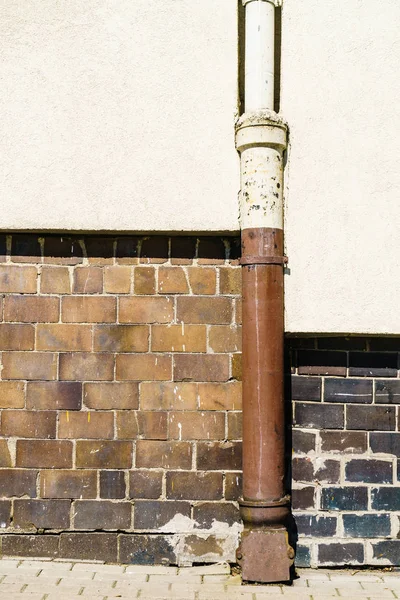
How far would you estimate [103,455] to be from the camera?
4.31 m

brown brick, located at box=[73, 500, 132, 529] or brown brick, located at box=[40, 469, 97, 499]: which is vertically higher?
brown brick, located at box=[40, 469, 97, 499]

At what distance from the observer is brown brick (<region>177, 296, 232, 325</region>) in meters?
4.35

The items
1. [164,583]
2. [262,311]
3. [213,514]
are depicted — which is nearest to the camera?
[164,583]

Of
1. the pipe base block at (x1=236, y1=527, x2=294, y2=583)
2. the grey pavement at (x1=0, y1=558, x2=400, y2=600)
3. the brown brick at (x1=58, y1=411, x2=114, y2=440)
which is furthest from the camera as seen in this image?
the brown brick at (x1=58, y1=411, x2=114, y2=440)

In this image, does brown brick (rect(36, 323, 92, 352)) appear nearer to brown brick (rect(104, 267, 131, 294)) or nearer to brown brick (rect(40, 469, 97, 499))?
brown brick (rect(104, 267, 131, 294))

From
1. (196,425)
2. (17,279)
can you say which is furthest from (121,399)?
(17,279)

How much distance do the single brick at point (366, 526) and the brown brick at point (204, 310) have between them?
4.73ft

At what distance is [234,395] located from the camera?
170 inches

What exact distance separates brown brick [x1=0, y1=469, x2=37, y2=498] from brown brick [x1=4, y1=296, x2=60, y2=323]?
0.93 metres

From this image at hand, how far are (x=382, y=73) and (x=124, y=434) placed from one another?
2.73 meters

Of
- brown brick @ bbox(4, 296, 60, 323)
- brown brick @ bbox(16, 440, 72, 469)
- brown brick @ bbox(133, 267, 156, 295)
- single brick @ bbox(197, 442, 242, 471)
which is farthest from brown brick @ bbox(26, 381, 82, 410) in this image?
single brick @ bbox(197, 442, 242, 471)

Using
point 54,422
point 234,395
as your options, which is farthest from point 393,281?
point 54,422

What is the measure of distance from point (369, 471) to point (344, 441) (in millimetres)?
236

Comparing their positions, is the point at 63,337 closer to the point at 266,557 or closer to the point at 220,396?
the point at 220,396
